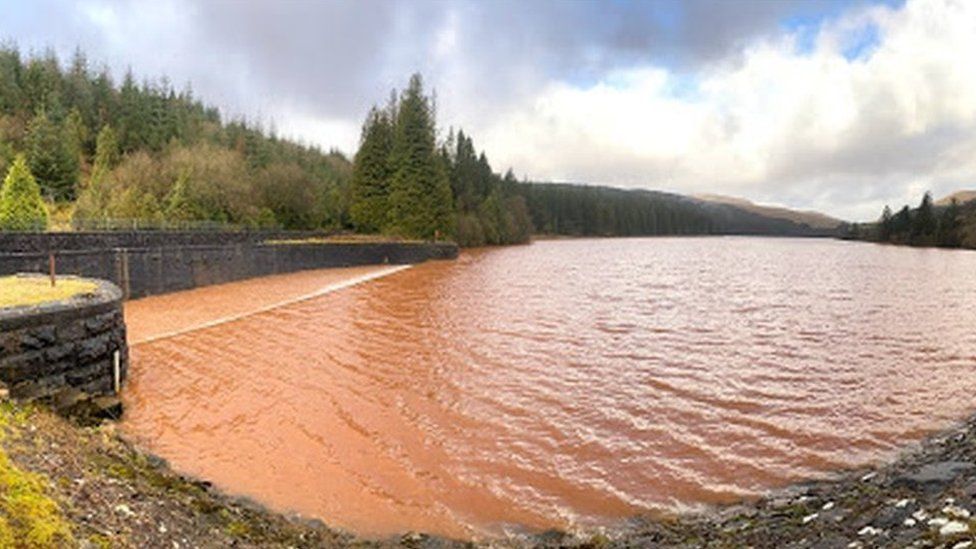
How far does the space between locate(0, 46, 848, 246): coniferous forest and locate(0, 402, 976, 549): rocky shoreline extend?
114ft

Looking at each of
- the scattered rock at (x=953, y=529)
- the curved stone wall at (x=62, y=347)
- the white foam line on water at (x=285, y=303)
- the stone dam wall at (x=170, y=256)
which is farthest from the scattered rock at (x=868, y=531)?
the stone dam wall at (x=170, y=256)

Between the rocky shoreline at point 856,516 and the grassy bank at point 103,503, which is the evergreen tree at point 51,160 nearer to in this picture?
the grassy bank at point 103,503

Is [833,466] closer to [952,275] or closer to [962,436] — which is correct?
[962,436]

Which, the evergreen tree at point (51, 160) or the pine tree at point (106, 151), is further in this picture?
the pine tree at point (106, 151)

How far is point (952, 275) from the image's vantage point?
51500mm

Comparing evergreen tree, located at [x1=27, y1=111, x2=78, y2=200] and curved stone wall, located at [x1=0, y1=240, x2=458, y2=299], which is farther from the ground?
evergreen tree, located at [x1=27, y1=111, x2=78, y2=200]

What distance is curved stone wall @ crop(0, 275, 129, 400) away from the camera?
9703mm

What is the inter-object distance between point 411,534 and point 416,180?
6722 centimetres

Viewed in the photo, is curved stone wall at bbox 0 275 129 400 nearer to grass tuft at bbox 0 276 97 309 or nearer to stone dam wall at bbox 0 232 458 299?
grass tuft at bbox 0 276 97 309

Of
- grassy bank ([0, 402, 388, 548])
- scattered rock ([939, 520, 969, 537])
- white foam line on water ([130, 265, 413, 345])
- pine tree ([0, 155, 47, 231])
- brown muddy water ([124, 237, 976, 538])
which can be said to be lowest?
white foam line on water ([130, 265, 413, 345])

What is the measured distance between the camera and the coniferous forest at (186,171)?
53.9 metres

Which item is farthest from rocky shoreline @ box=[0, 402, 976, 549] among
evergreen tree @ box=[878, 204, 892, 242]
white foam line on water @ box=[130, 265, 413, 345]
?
evergreen tree @ box=[878, 204, 892, 242]

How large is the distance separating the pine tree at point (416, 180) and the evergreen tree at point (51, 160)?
33500 mm

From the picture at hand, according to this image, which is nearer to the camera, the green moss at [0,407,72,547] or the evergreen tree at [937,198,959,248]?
the green moss at [0,407,72,547]
